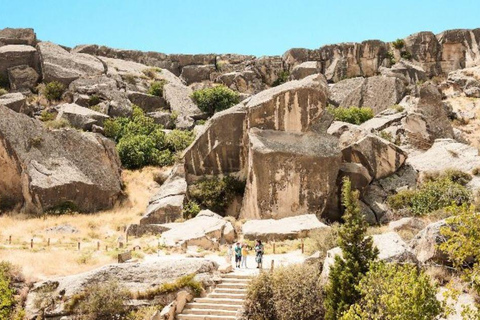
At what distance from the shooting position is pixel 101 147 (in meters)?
35.1

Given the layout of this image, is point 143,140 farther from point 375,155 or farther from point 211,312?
point 211,312

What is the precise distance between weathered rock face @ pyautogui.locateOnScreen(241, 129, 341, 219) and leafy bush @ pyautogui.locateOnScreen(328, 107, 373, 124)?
14.8 metres

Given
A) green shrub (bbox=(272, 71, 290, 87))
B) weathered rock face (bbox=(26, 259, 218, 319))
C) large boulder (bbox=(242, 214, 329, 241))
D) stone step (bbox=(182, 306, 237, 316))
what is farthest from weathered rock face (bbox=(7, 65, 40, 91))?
stone step (bbox=(182, 306, 237, 316))

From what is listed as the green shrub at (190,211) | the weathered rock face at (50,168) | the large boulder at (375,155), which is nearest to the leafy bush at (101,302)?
the green shrub at (190,211)

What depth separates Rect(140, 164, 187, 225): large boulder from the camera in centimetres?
3000

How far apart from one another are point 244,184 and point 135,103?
21320 mm

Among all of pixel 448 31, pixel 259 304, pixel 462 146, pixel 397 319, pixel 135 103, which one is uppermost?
pixel 448 31

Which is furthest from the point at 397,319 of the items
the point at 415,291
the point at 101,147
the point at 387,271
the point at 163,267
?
the point at 101,147

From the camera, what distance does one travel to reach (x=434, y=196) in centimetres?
2823

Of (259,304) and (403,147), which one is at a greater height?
(403,147)

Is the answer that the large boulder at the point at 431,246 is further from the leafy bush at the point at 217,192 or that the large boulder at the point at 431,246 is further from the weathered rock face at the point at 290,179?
the leafy bush at the point at 217,192

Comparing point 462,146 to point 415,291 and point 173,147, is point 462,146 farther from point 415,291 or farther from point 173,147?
point 415,291

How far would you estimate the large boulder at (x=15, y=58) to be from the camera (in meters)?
49.3

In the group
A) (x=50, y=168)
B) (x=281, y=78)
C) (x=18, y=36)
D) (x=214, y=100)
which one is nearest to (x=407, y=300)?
(x=50, y=168)
